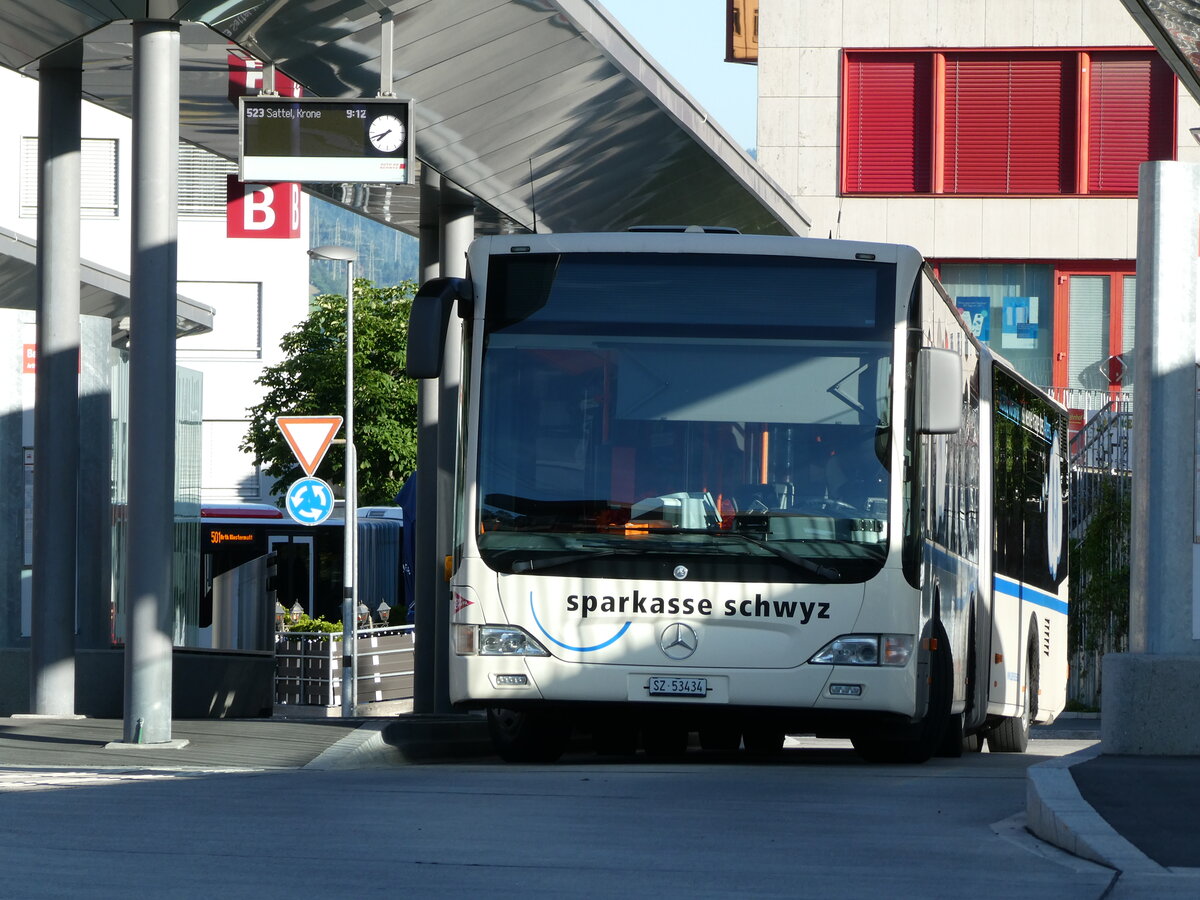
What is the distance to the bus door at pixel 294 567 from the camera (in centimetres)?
4038

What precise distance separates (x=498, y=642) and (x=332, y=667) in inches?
553

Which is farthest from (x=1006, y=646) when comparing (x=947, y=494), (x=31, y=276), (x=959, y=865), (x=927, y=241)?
(x=927, y=241)

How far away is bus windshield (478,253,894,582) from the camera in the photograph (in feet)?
38.4

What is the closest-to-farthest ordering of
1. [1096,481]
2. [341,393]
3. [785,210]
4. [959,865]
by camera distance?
[959,865] < [785,210] < [1096,481] < [341,393]

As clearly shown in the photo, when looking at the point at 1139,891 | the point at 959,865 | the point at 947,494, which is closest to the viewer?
the point at 1139,891

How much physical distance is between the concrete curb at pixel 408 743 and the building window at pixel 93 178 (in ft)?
158

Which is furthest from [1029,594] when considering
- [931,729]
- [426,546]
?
[931,729]

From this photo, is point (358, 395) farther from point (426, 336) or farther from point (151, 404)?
point (426, 336)

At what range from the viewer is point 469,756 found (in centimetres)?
1438

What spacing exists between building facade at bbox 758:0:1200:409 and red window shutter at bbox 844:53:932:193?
0.09ft

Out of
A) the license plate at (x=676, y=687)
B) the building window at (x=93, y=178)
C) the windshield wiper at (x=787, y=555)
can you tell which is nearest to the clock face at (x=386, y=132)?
the windshield wiper at (x=787, y=555)

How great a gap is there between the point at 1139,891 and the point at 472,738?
835cm

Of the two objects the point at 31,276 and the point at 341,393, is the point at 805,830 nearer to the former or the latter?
the point at 31,276

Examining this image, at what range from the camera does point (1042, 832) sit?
27.0 ft
